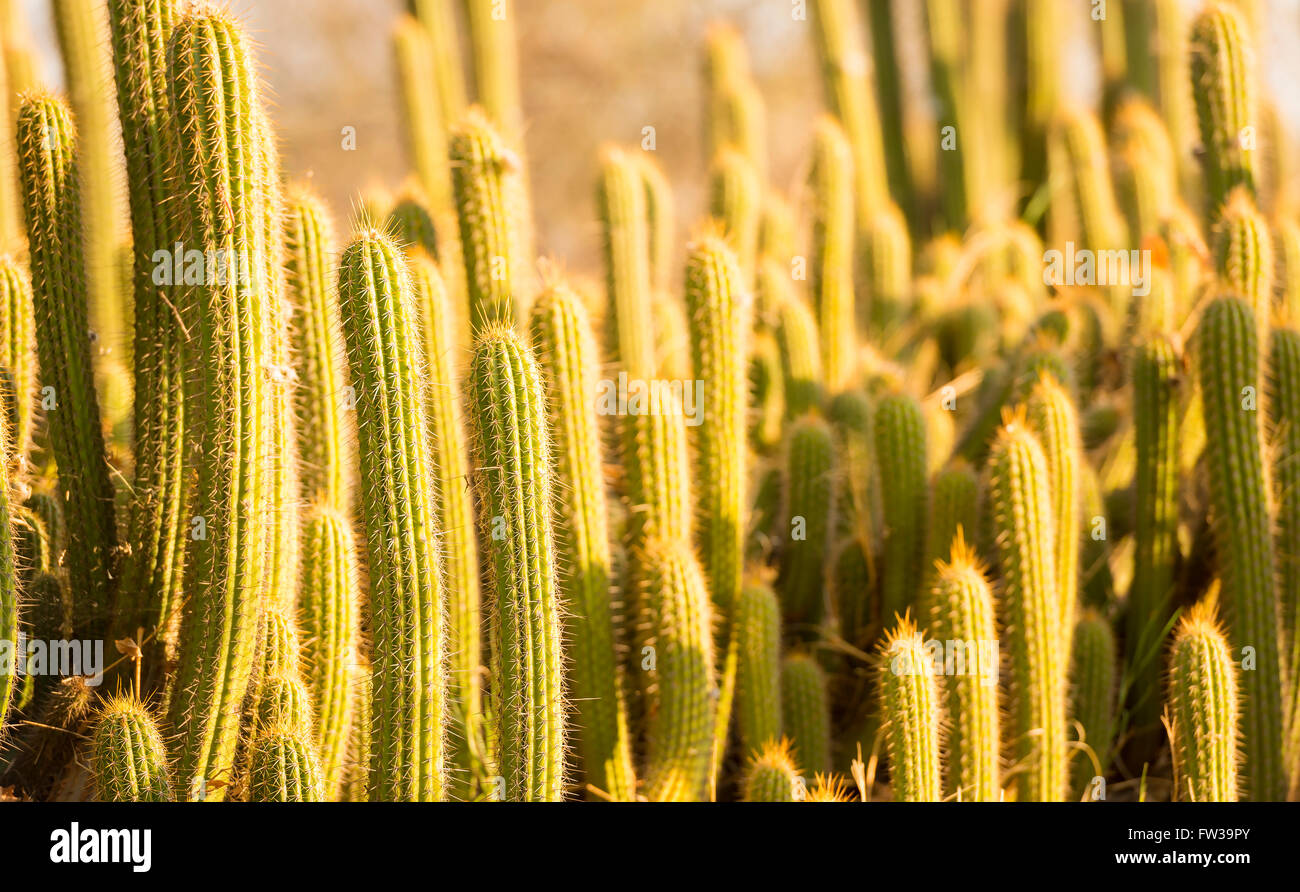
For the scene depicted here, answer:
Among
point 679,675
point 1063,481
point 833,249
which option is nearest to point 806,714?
point 679,675

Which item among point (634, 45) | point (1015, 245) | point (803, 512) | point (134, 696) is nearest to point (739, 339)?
point (803, 512)

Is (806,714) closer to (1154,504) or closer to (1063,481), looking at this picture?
(1063,481)

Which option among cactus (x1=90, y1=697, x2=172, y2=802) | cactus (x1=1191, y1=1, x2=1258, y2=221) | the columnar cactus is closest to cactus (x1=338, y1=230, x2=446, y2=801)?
cactus (x1=90, y1=697, x2=172, y2=802)

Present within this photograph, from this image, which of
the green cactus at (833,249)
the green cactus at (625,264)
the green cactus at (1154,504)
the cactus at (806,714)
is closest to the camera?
the cactus at (806,714)

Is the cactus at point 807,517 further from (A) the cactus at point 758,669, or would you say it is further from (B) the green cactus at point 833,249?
(B) the green cactus at point 833,249

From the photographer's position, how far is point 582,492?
331 centimetres

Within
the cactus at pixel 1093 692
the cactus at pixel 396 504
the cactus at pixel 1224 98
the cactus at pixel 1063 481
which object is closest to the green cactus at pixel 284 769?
the cactus at pixel 396 504

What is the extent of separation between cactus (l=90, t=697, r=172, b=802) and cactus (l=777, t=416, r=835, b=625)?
2181mm

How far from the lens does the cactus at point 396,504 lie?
8.23 feet

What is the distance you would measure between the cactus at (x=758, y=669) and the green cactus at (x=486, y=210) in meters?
1.18

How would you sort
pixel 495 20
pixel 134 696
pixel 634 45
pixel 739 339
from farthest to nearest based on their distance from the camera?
pixel 634 45
pixel 495 20
pixel 739 339
pixel 134 696
